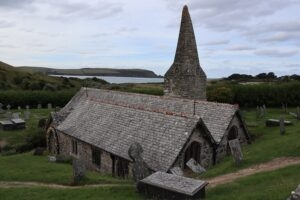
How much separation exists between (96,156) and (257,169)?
12.1m

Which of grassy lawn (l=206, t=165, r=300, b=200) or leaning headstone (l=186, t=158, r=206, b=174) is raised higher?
grassy lawn (l=206, t=165, r=300, b=200)

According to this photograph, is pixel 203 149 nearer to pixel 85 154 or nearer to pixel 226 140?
pixel 226 140

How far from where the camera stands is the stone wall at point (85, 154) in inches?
1056

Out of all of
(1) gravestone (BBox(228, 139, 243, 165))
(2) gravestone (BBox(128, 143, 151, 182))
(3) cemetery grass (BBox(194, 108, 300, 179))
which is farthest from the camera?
(3) cemetery grass (BBox(194, 108, 300, 179))

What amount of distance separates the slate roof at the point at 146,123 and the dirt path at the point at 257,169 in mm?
3176

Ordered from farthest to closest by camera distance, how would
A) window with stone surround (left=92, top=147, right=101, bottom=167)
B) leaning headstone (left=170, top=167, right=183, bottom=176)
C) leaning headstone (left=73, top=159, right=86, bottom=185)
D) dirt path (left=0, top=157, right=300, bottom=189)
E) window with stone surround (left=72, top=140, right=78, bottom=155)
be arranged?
1. window with stone surround (left=72, top=140, right=78, bottom=155)
2. window with stone surround (left=92, top=147, right=101, bottom=167)
3. leaning headstone (left=170, top=167, right=183, bottom=176)
4. leaning headstone (left=73, top=159, right=86, bottom=185)
5. dirt path (left=0, top=157, right=300, bottom=189)

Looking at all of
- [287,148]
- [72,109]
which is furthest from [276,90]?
[287,148]

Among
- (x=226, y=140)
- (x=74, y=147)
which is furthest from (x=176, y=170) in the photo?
(x=74, y=147)

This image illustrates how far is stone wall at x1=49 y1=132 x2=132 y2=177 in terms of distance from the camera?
26822 mm

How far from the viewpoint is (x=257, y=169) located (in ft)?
68.8

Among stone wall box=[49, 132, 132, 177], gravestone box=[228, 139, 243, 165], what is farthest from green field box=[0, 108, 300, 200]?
stone wall box=[49, 132, 132, 177]

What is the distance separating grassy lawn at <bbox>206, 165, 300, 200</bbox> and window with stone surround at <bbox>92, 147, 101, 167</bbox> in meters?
12.0

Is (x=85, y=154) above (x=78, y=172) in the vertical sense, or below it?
below

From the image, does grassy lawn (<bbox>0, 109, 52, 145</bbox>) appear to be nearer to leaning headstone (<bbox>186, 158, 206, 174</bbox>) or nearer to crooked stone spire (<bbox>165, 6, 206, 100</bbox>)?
crooked stone spire (<bbox>165, 6, 206, 100</bbox>)
